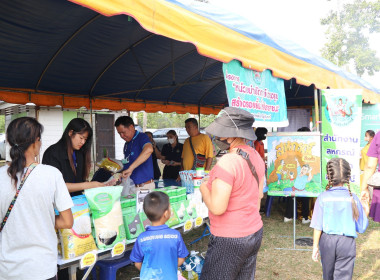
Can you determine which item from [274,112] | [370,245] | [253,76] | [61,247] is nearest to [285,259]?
[370,245]

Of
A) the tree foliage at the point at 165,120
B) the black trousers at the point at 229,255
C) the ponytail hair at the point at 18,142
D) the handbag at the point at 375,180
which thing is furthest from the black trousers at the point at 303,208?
the tree foliage at the point at 165,120

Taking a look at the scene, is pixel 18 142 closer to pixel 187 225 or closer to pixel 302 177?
pixel 187 225

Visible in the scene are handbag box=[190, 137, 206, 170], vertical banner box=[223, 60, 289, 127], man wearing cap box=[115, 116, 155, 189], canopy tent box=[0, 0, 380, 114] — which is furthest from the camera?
handbag box=[190, 137, 206, 170]

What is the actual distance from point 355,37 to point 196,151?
3194 centimetres

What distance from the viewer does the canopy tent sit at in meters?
2.63

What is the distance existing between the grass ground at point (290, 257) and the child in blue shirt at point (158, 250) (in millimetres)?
1910

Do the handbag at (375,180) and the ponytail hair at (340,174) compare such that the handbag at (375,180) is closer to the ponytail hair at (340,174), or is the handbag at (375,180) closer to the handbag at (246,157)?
the ponytail hair at (340,174)

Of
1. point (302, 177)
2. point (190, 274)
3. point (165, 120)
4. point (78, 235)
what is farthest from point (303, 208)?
point (165, 120)

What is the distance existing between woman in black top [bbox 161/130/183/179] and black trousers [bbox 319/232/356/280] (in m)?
3.73

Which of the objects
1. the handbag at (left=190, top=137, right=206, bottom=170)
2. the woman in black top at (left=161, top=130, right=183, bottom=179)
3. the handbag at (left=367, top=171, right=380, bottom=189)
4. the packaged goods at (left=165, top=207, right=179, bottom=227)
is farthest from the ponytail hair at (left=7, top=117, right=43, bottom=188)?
the woman in black top at (left=161, top=130, right=183, bottom=179)

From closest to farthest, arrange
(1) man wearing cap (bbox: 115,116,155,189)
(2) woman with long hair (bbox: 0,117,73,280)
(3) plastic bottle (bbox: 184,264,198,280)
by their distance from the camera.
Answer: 1. (2) woman with long hair (bbox: 0,117,73,280)
2. (3) plastic bottle (bbox: 184,264,198,280)
3. (1) man wearing cap (bbox: 115,116,155,189)

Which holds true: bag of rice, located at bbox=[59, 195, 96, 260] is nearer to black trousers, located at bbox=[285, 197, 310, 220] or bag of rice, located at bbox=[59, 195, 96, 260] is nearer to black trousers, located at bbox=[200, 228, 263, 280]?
black trousers, located at bbox=[200, 228, 263, 280]

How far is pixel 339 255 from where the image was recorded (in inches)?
97.1

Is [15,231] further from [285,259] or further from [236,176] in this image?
[285,259]
